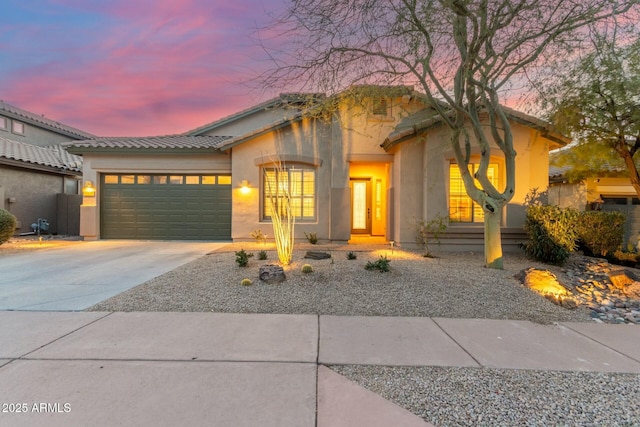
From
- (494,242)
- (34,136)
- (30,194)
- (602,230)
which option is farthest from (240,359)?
(34,136)

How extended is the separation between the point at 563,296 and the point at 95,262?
34.8ft

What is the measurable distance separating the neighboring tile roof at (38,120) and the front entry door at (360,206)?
19.8 metres

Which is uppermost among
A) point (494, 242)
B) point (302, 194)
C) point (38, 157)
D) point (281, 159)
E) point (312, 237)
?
point (38, 157)

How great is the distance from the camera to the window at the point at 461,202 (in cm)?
1055

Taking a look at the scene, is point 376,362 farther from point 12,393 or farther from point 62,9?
point 62,9

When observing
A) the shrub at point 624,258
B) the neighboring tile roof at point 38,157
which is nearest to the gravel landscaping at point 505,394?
the shrub at point 624,258

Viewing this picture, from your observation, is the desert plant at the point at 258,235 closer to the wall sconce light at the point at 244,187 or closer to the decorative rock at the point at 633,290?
the wall sconce light at the point at 244,187

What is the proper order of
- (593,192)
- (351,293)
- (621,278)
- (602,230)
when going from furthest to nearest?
(593,192)
(602,230)
(621,278)
(351,293)

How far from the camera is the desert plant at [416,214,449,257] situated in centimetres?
955

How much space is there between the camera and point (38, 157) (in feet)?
51.6

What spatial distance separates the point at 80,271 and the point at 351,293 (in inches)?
248

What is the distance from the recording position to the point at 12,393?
2738 mm

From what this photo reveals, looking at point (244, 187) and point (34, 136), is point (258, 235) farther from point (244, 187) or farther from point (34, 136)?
point (34, 136)

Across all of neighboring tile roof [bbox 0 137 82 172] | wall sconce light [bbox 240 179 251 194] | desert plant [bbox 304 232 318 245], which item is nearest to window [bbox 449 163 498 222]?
desert plant [bbox 304 232 318 245]
